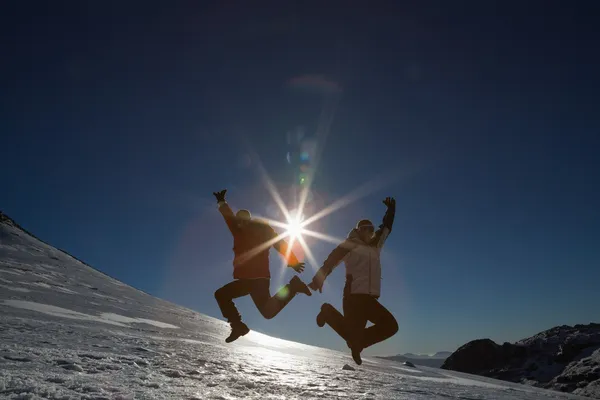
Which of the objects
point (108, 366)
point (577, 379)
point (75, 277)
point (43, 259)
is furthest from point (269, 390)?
point (577, 379)

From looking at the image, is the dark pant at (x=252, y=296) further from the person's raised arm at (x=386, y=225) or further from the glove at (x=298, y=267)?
the person's raised arm at (x=386, y=225)

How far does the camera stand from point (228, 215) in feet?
21.9

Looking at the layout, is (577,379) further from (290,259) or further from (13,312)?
(13,312)

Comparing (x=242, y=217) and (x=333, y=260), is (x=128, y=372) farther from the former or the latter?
(x=333, y=260)

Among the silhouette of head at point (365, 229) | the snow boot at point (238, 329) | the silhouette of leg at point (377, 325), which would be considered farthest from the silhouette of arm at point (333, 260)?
the snow boot at point (238, 329)

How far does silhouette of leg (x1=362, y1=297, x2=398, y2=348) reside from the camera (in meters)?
6.13

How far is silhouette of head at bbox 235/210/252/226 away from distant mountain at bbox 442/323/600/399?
4549 cm

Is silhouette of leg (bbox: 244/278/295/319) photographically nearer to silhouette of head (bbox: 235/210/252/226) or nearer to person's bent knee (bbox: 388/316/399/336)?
silhouette of head (bbox: 235/210/252/226)

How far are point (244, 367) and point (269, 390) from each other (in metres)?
0.95

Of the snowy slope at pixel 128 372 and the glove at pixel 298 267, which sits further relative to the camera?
the glove at pixel 298 267

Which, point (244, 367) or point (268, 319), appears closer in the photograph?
point (244, 367)

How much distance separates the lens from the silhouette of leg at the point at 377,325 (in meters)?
6.13

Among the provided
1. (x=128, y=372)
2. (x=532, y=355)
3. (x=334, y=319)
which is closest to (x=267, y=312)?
(x=334, y=319)

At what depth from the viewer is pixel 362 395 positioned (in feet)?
10.2
